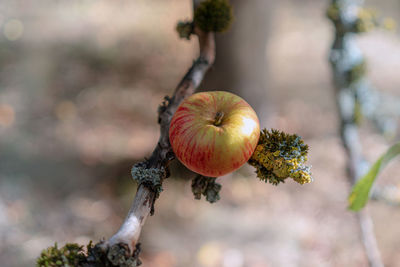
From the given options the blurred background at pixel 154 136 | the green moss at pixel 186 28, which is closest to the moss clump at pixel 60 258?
the green moss at pixel 186 28

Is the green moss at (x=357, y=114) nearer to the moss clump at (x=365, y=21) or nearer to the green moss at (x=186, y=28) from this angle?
the moss clump at (x=365, y=21)

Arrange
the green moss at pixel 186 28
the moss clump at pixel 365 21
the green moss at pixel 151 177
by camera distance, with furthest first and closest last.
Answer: the moss clump at pixel 365 21, the green moss at pixel 186 28, the green moss at pixel 151 177

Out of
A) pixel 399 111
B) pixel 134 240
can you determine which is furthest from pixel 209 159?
pixel 399 111

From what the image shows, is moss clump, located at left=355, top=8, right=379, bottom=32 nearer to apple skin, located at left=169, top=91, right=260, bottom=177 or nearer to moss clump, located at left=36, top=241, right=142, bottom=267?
apple skin, located at left=169, top=91, right=260, bottom=177

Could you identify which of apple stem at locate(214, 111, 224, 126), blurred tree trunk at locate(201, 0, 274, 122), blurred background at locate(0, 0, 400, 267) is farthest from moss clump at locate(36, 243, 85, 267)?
blurred tree trunk at locate(201, 0, 274, 122)

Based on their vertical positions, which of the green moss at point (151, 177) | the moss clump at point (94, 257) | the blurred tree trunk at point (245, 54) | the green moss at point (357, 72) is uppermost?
the blurred tree trunk at point (245, 54)

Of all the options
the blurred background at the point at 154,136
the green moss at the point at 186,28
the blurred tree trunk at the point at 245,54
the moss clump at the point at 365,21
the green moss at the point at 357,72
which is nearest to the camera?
the green moss at the point at 186,28
